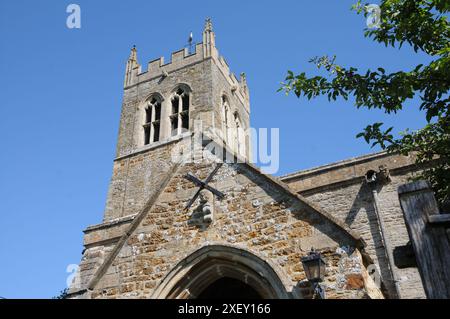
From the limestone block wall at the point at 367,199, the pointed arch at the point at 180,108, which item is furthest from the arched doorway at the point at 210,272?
the pointed arch at the point at 180,108

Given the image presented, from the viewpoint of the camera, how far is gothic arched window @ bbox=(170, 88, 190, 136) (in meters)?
25.4

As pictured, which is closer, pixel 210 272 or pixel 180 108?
pixel 210 272

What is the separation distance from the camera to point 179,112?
25906 mm

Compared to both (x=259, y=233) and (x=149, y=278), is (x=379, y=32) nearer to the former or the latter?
(x=259, y=233)

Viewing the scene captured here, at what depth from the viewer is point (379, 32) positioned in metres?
7.31

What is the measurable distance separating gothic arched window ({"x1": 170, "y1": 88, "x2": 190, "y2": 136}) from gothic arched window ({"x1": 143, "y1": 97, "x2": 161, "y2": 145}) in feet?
3.27

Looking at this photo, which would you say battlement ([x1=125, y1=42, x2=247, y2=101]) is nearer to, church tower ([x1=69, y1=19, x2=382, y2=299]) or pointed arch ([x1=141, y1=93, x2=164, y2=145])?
pointed arch ([x1=141, y1=93, x2=164, y2=145])

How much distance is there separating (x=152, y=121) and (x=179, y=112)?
196cm

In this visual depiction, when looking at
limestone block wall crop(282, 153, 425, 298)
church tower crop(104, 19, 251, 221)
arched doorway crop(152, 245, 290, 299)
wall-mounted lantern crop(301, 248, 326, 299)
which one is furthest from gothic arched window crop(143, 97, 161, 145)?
wall-mounted lantern crop(301, 248, 326, 299)

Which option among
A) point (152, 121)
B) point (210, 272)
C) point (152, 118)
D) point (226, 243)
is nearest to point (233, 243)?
point (226, 243)

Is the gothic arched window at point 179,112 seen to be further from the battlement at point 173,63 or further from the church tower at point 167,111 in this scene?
the battlement at point 173,63

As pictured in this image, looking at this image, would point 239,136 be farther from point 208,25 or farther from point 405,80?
point 405,80
